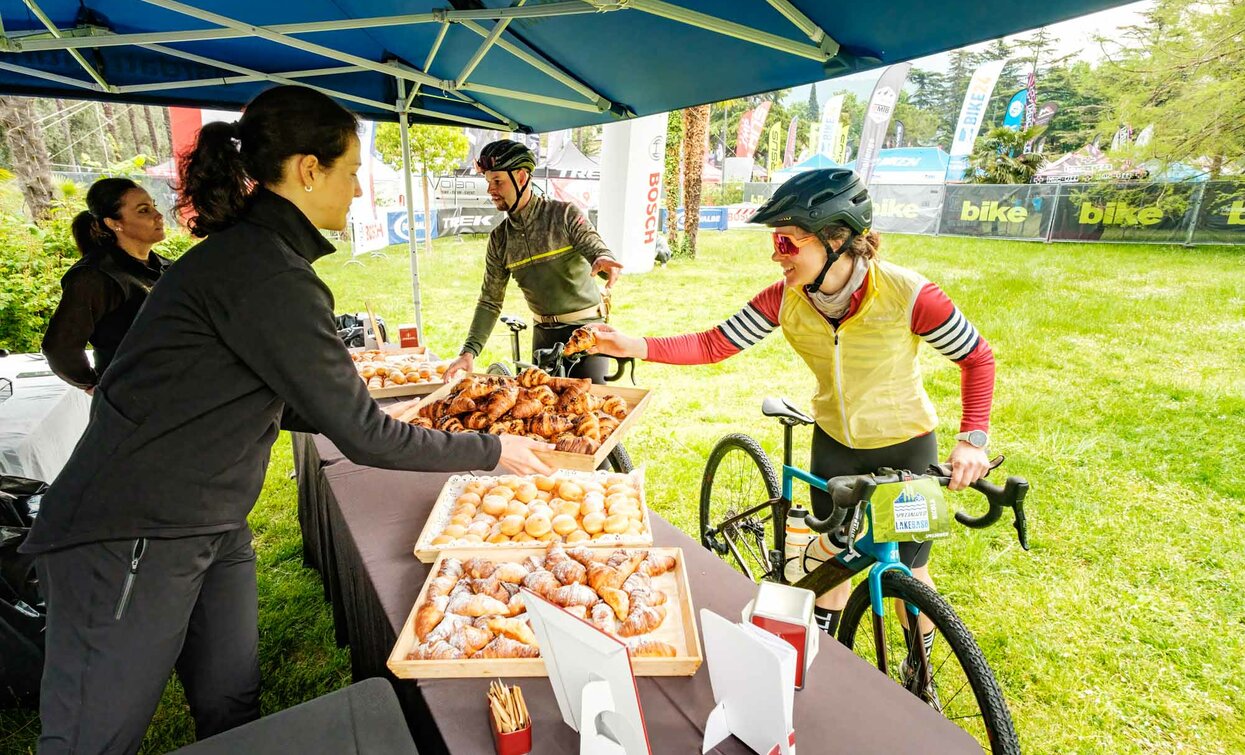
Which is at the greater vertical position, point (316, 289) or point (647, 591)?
point (316, 289)

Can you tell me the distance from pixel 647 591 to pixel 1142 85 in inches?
644

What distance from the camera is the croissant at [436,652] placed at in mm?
1475

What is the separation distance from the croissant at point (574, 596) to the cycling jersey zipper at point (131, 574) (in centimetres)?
100

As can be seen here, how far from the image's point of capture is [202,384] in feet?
4.85

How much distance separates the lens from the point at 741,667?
1.17 meters

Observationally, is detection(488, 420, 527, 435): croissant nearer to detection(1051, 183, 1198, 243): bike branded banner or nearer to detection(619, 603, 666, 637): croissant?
detection(619, 603, 666, 637): croissant

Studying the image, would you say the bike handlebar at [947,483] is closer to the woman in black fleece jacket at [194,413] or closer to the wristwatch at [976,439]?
the wristwatch at [976,439]

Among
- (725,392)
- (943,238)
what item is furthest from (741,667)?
(943,238)

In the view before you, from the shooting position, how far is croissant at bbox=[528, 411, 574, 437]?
2627 millimetres

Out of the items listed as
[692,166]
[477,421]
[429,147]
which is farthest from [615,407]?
[429,147]

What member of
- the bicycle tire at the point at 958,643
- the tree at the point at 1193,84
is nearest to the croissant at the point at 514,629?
the bicycle tire at the point at 958,643

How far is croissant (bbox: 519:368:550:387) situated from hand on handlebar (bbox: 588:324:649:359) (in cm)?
27

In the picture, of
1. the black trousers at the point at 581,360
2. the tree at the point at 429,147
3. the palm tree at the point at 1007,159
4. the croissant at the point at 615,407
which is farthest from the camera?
the palm tree at the point at 1007,159

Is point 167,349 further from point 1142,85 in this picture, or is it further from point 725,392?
point 1142,85
